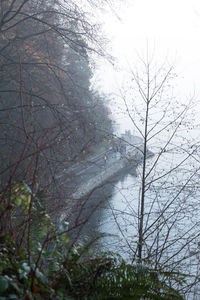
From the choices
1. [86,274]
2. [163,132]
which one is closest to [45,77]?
[163,132]

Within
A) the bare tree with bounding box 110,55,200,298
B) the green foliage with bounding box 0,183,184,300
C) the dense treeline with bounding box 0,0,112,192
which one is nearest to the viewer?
the green foliage with bounding box 0,183,184,300

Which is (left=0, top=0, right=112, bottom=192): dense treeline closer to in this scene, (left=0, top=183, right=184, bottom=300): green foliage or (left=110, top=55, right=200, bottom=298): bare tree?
(left=110, top=55, right=200, bottom=298): bare tree

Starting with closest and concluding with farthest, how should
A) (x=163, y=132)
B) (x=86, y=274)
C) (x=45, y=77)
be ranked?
(x=86, y=274) < (x=163, y=132) < (x=45, y=77)

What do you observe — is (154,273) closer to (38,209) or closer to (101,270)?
(101,270)

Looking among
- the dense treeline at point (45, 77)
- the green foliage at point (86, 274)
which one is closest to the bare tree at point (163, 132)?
the dense treeline at point (45, 77)

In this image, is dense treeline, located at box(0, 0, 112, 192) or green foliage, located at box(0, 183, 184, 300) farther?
dense treeline, located at box(0, 0, 112, 192)

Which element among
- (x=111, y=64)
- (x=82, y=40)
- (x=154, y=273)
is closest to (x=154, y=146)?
(x=111, y=64)

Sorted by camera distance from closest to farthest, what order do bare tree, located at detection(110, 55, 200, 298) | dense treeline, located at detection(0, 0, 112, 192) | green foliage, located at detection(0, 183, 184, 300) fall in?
1. green foliage, located at detection(0, 183, 184, 300)
2. bare tree, located at detection(110, 55, 200, 298)
3. dense treeline, located at detection(0, 0, 112, 192)

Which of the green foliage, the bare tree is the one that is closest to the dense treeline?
the bare tree

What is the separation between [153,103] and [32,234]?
3.13m

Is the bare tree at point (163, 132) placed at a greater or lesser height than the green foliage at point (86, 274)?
greater

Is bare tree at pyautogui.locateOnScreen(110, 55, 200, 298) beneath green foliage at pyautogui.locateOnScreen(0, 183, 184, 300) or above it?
above

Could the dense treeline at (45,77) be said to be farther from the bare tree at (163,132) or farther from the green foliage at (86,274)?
the green foliage at (86,274)

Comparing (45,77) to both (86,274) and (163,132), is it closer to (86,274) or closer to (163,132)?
(163,132)
